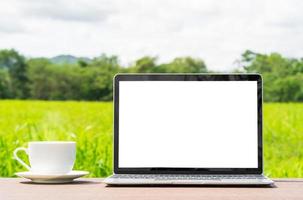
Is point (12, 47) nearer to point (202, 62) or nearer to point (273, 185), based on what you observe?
point (202, 62)

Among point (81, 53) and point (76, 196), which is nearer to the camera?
point (76, 196)

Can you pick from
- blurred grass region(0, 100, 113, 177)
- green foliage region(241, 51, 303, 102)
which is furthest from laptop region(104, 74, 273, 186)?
green foliage region(241, 51, 303, 102)

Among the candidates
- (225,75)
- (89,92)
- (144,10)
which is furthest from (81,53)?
(225,75)

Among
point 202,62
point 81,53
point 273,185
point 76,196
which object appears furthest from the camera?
point 81,53

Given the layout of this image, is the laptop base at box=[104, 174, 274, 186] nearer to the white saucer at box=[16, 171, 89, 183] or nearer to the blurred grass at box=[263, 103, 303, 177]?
the white saucer at box=[16, 171, 89, 183]

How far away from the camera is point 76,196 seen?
1.29m

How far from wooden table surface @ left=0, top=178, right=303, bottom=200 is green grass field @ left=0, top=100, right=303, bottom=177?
1803 millimetres

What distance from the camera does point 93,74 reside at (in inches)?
221

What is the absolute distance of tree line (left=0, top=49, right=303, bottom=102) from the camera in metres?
5.41

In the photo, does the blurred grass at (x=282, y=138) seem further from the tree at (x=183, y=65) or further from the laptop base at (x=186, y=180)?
the laptop base at (x=186, y=180)

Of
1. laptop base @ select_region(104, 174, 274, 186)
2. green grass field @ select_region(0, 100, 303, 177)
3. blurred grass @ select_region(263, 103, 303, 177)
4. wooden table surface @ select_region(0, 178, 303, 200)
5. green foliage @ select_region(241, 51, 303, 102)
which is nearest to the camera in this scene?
wooden table surface @ select_region(0, 178, 303, 200)

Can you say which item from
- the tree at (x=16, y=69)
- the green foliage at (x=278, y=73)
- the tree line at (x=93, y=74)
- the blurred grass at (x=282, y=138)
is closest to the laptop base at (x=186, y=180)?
the blurred grass at (x=282, y=138)

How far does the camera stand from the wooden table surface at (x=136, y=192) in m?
1.28

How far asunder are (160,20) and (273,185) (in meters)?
4.59
